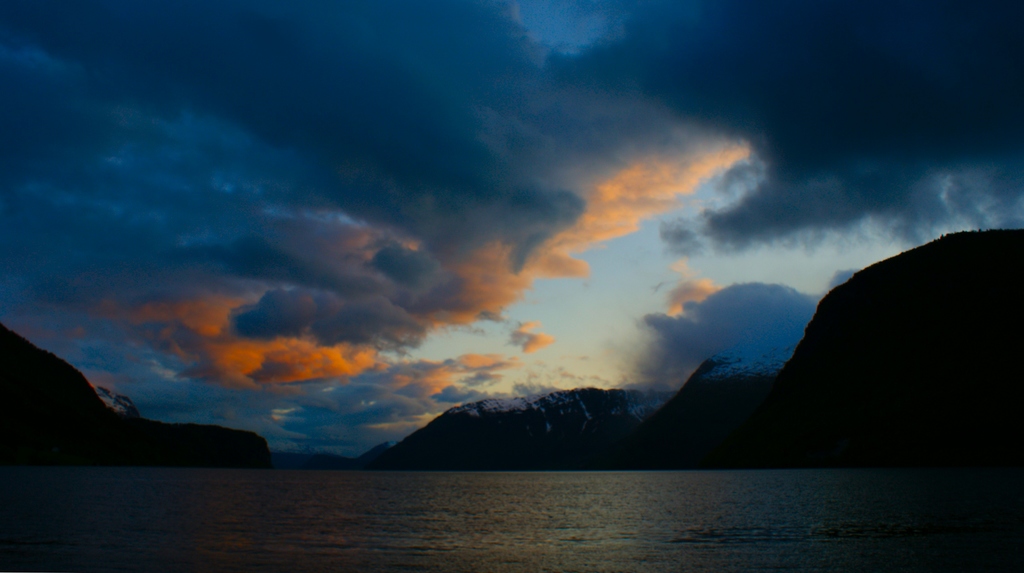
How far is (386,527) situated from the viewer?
6731 centimetres

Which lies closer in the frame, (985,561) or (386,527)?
(985,561)

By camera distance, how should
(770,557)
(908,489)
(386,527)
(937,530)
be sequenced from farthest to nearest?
(908,489)
(386,527)
(937,530)
(770,557)

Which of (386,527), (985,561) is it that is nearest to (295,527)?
(386,527)

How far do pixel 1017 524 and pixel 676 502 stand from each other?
48.9 meters

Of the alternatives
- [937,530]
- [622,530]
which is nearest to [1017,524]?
[937,530]

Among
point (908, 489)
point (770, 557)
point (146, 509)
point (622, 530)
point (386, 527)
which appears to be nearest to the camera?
point (770, 557)

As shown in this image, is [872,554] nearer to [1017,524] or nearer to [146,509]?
[1017,524]

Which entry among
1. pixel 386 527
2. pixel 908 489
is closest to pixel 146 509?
pixel 386 527

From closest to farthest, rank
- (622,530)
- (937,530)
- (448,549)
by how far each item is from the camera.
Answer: (448,549), (937,530), (622,530)

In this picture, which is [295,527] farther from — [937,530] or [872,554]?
[937,530]

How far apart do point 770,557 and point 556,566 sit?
51.6ft

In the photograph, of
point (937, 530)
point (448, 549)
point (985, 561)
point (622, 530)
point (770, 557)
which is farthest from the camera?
point (622, 530)

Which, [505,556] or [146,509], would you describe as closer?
[505,556]

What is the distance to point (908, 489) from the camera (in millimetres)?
111750
